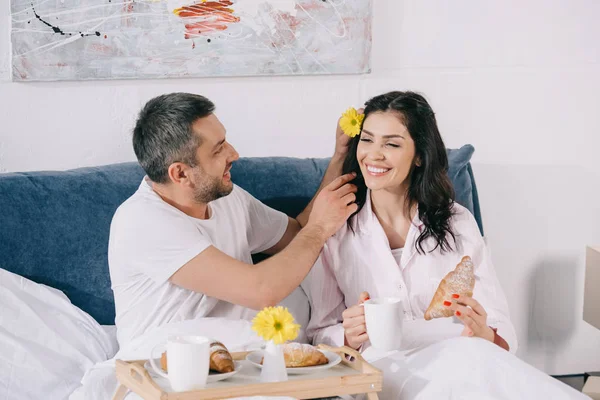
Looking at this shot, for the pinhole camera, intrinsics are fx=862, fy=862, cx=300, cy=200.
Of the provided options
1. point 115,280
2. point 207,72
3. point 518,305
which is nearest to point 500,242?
point 518,305

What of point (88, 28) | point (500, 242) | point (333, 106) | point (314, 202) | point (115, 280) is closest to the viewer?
point (115, 280)

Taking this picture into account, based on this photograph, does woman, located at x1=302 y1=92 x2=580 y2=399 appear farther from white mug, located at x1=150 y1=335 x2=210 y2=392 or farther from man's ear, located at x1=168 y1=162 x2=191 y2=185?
white mug, located at x1=150 y1=335 x2=210 y2=392

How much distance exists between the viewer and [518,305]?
11.5ft

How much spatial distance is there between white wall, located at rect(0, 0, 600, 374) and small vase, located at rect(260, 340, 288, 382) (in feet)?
4.19

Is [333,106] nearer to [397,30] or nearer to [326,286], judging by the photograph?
[397,30]

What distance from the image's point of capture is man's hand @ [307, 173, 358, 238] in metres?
2.50

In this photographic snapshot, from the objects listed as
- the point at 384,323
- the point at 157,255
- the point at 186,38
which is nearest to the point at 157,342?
the point at 157,255

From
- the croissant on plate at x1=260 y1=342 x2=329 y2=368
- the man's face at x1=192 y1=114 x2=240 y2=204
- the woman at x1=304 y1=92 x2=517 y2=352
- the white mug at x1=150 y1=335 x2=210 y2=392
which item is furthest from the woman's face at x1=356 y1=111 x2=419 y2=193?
the white mug at x1=150 y1=335 x2=210 y2=392

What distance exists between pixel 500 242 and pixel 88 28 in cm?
179

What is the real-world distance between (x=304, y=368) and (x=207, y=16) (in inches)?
56.7

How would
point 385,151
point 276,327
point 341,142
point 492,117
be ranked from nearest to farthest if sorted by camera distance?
point 276,327
point 385,151
point 341,142
point 492,117

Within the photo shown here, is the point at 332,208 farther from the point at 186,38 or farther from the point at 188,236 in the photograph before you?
the point at 186,38

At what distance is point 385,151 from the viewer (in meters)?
2.48

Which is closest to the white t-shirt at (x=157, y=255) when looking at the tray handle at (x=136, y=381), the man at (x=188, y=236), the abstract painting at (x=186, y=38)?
the man at (x=188, y=236)
